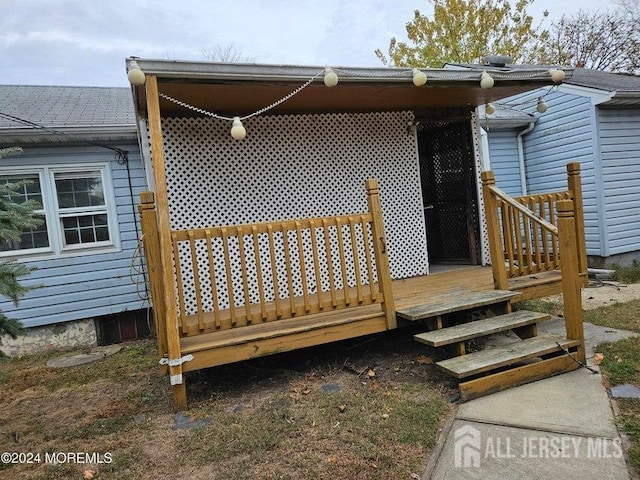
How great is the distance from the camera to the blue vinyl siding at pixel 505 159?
26.1 feet

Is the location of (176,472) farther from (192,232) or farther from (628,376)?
(628,376)

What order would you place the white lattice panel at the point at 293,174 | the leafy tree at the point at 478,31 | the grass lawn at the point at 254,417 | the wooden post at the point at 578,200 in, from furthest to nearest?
1. the leafy tree at the point at 478,31
2. the white lattice panel at the point at 293,174
3. the wooden post at the point at 578,200
4. the grass lawn at the point at 254,417

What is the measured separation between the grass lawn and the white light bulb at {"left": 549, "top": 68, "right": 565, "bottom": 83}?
3101 millimetres

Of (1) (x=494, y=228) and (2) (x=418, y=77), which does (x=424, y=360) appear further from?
(2) (x=418, y=77)

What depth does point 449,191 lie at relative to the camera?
6105 millimetres

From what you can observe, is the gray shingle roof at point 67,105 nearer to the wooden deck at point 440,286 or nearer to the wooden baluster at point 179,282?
the wooden baluster at point 179,282

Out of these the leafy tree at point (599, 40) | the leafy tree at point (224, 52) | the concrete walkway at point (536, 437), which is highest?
the leafy tree at point (224, 52)

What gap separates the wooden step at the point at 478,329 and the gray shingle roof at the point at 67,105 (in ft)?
15.6

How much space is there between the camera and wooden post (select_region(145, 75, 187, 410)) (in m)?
3.00

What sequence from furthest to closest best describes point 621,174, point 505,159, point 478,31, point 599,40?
point 599,40 → point 478,31 → point 505,159 → point 621,174

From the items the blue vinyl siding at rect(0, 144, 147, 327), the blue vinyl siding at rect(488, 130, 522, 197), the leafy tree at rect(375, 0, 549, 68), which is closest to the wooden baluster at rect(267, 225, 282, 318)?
the blue vinyl siding at rect(0, 144, 147, 327)

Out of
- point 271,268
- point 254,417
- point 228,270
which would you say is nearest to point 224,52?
point 271,268

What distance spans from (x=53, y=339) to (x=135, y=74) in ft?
14.2

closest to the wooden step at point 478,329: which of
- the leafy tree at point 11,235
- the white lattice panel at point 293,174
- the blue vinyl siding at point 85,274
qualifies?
the white lattice panel at point 293,174
